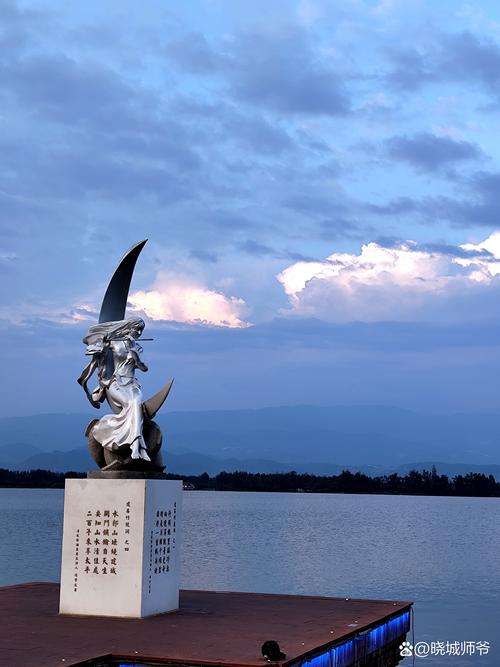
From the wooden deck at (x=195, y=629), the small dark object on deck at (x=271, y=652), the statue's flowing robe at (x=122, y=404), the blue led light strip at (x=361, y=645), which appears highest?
the statue's flowing robe at (x=122, y=404)

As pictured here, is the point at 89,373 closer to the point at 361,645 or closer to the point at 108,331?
the point at 108,331

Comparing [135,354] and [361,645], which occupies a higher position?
[135,354]

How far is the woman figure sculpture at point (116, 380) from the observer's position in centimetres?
1653

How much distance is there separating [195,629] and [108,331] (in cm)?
564

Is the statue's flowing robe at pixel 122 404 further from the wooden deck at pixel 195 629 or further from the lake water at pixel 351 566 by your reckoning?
the lake water at pixel 351 566

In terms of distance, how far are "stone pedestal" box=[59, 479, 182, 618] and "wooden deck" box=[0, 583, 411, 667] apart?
350 mm

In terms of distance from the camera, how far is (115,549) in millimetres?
15828

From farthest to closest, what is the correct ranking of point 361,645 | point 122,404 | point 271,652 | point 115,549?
point 122,404, point 115,549, point 361,645, point 271,652

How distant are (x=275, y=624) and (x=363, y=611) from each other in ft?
8.70

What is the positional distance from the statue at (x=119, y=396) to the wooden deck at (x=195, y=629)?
277cm

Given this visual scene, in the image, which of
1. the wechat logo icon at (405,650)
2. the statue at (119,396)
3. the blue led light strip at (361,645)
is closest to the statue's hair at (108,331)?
the statue at (119,396)

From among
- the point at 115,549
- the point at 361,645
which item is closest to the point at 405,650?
the point at 361,645

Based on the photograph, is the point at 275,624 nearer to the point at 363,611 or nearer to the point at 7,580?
the point at 363,611

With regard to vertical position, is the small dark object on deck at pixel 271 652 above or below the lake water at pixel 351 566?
above
